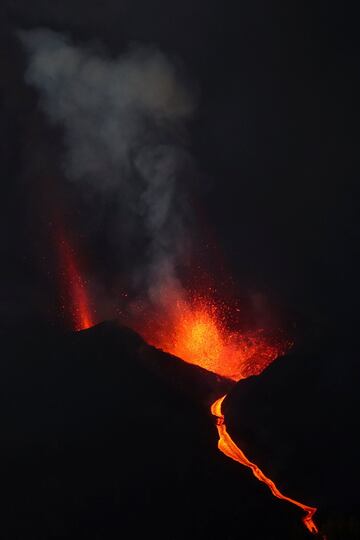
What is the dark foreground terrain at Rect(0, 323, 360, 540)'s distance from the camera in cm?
2902

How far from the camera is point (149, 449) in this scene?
106 feet

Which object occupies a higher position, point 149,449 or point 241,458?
point 149,449

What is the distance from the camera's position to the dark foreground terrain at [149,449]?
29016 millimetres

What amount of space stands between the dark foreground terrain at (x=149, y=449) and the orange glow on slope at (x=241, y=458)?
0.41 m

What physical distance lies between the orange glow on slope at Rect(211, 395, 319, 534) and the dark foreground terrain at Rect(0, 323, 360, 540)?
15.9 inches

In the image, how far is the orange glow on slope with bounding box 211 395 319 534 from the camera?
1135 inches

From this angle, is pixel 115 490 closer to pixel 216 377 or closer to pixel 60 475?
pixel 60 475

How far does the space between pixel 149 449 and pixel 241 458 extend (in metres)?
4.43

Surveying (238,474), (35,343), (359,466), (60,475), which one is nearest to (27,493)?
(60,475)

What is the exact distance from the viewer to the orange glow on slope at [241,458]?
2882 cm

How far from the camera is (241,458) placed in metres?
32.0

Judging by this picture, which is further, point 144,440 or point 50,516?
point 144,440

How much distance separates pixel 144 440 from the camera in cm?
3297

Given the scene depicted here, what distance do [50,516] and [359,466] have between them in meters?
14.5
